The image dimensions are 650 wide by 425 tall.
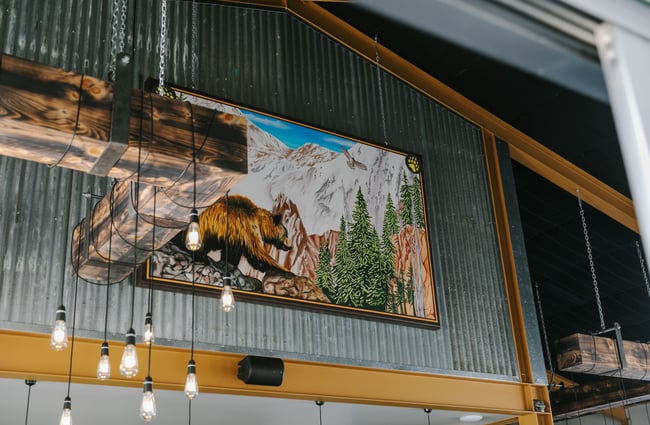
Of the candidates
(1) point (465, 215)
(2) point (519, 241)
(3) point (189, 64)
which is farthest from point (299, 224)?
(2) point (519, 241)

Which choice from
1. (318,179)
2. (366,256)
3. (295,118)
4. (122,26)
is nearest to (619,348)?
(366,256)

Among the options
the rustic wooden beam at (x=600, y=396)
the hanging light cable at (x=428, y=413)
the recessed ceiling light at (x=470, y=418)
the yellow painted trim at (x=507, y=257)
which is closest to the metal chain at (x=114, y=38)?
the hanging light cable at (x=428, y=413)

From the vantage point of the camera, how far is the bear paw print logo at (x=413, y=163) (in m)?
8.93

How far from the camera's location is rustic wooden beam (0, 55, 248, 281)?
3668mm

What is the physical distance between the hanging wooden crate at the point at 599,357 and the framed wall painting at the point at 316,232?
6.41 feet

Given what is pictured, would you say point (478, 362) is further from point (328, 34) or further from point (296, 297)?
point (328, 34)

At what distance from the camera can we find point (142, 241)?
205 inches

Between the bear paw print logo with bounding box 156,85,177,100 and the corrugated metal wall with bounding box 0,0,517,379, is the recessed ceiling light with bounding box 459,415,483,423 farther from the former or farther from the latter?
the bear paw print logo with bounding box 156,85,177,100

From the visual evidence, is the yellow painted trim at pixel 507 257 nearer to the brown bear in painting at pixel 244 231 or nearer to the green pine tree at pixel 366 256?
the green pine tree at pixel 366 256

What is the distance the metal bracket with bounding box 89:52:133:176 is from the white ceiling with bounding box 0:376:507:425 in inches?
126

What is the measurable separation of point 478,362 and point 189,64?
4508 mm

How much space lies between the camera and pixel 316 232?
7906mm

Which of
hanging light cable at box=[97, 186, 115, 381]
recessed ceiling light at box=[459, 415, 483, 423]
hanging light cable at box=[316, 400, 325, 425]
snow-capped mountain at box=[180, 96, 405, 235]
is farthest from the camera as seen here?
recessed ceiling light at box=[459, 415, 483, 423]

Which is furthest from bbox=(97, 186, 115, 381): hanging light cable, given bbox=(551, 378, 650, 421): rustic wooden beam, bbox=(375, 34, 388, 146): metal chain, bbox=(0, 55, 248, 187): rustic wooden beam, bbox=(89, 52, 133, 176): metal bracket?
bbox=(551, 378, 650, 421): rustic wooden beam
